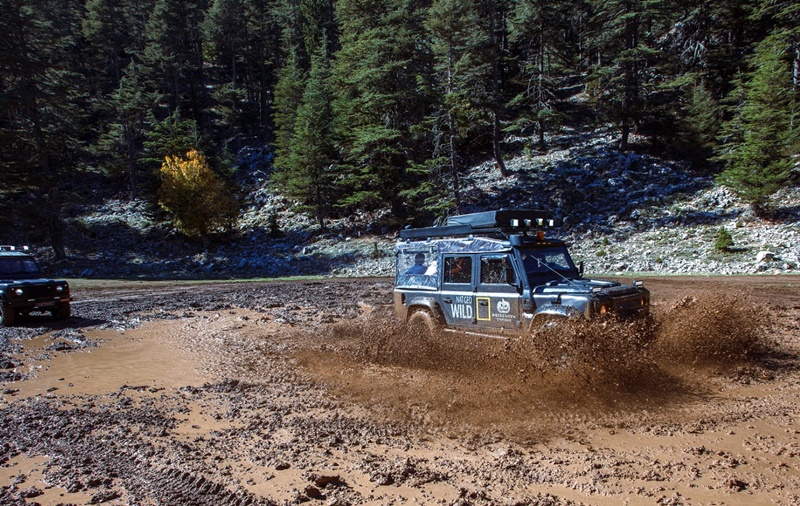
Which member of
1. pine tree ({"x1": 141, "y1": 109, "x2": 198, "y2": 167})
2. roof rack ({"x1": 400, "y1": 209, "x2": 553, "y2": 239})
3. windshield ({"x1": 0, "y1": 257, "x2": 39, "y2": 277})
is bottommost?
windshield ({"x1": 0, "y1": 257, "x2": 39, "y2": 277})

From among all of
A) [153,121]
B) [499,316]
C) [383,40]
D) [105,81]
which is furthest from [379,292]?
[105,81]

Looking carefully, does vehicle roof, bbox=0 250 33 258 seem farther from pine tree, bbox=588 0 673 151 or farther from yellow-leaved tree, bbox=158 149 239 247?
pine tree, bbox=588 0 673 151

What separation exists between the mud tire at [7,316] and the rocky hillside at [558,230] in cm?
1934

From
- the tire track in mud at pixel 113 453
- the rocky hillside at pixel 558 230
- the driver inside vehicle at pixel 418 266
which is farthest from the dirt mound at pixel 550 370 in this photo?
the rocky hillside at pixel 558 230

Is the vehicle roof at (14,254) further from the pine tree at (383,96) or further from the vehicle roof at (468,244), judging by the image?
the pine tree at (383,96)

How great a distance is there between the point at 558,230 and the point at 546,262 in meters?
23.9

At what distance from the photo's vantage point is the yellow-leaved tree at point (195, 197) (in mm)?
40844

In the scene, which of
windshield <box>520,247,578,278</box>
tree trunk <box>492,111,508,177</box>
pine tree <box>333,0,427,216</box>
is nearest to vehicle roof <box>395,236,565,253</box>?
windshield <box>520,247,578,278</box>

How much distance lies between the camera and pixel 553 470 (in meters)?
4.80

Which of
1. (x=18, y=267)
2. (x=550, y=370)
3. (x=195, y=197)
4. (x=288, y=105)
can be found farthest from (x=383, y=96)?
(x=550, y=370)

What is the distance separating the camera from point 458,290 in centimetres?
927

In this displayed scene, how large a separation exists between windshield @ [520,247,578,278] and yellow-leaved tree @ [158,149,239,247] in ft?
124

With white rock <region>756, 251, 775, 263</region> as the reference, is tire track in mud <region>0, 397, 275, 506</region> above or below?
below

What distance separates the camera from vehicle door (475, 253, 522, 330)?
8156 millimetres
